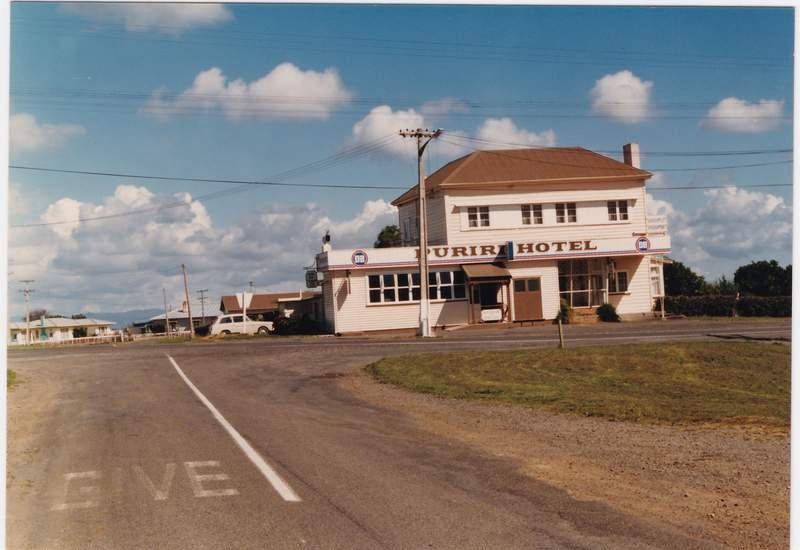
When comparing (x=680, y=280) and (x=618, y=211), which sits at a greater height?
(x=618, y=211)

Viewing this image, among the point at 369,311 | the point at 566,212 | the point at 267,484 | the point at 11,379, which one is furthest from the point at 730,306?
the point at 267,484

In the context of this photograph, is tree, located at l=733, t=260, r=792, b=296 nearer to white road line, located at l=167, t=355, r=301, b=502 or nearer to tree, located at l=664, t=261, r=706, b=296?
tree, located at l=664, t=261, r=706, b=296

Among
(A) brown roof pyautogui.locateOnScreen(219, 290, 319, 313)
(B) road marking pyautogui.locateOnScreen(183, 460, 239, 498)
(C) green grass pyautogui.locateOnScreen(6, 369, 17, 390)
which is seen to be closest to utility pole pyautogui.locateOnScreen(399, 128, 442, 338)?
(C) green grass pyautogui.locateOnScreen(6, 369, 17, 390)

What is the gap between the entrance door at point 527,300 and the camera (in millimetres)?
45875

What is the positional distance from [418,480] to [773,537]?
3.66 m

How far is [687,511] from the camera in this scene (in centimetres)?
812

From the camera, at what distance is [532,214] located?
48.1m

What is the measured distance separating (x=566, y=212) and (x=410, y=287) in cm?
1034

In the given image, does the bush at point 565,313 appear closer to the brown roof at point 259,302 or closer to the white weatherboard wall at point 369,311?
the white weatherboard wall at point 369,311

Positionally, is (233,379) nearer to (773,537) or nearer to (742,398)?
(742,398)

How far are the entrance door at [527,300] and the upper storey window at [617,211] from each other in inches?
255

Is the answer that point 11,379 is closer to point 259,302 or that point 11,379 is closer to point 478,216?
point 478,216

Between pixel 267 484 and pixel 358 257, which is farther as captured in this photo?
pixel 358 257

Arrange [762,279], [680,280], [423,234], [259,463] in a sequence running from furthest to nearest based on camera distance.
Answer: [680,280] → [762,279] → [423,234] → [259,463]
